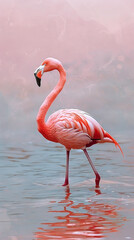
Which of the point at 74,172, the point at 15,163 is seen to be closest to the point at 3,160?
the point at 15,163

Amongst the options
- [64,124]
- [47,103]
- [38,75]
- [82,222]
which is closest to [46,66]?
[38,75]

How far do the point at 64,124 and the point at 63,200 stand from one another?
1.09 metres

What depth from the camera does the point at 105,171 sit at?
24.6ft

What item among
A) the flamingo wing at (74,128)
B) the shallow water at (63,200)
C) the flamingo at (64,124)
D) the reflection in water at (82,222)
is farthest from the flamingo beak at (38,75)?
the reflection in water at (82,222)

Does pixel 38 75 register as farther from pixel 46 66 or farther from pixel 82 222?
pixel 82 222

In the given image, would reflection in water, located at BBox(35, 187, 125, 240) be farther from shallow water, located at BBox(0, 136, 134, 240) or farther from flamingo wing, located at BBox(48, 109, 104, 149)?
flamingo wing, located at BBox(48, 109, 104, 149)

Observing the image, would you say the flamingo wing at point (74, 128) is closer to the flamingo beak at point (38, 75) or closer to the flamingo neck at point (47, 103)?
the flamingo neck at point (47, 103)

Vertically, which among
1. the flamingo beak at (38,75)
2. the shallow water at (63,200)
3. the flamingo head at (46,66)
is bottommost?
the shallow water at (63,200)

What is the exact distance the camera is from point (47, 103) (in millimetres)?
6113

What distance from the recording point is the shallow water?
3967 mm

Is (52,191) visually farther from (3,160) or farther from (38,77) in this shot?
(3,160)

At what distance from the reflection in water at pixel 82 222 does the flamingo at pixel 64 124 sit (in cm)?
111

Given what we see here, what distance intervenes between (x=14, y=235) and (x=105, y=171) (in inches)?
151

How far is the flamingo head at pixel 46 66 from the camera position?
19.5 ft
